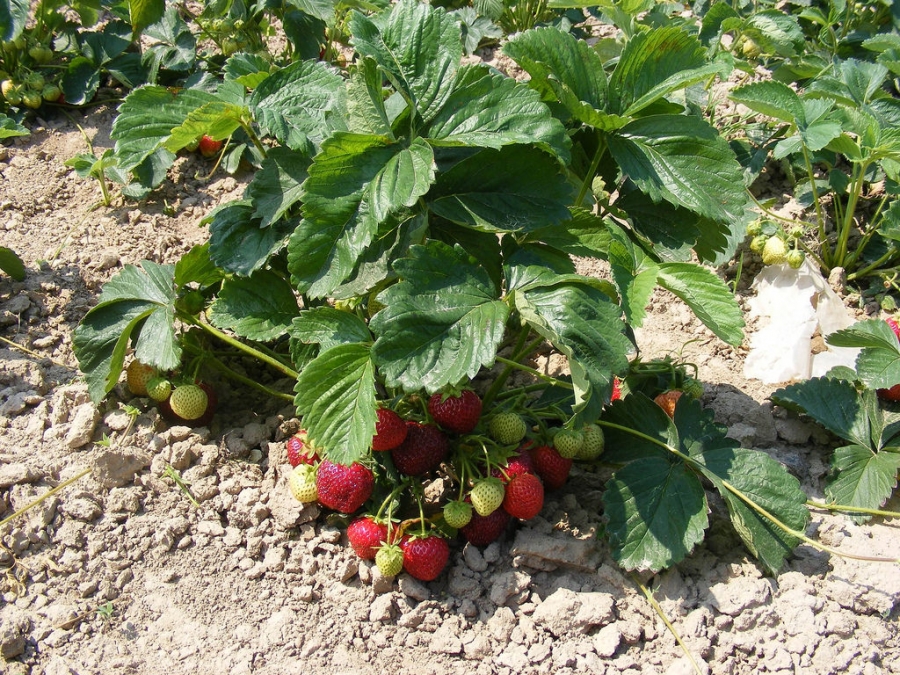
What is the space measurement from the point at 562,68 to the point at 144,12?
200 cm

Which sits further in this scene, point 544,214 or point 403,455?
point 403,455

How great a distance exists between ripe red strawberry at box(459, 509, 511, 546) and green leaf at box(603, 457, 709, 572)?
24 cm

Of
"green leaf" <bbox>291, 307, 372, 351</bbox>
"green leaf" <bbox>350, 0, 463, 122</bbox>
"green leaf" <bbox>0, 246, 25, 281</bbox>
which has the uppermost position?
"green leaf" <bbox>350, 0, 463, 122</bbox>

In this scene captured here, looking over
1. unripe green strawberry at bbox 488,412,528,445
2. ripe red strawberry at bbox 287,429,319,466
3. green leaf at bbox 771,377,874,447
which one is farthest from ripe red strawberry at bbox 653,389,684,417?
ripe red strawberry at bbox 287,429,319,466

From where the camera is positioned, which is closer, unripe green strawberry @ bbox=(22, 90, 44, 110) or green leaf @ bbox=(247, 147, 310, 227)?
green leaf @ bbox=(247, 147, 310, 227)

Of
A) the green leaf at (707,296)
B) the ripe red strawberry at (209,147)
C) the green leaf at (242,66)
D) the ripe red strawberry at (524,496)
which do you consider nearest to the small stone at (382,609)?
the ripe red strawberry at (524,496)

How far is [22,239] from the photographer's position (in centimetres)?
265

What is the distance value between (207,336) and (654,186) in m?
1.25

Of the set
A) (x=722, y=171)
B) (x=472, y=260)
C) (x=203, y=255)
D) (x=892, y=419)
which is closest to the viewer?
(x=472, y=260)

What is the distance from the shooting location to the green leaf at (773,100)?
95.8 inches

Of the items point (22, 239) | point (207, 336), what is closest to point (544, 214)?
point (207, 336)

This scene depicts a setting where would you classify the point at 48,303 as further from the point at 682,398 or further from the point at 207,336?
the point at 682,398

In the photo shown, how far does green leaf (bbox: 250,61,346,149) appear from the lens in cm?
187

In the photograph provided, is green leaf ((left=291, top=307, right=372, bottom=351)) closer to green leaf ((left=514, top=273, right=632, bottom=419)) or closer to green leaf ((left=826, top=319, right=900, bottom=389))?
green leaf ((left=514, top=273, right=632, bottom=419))
